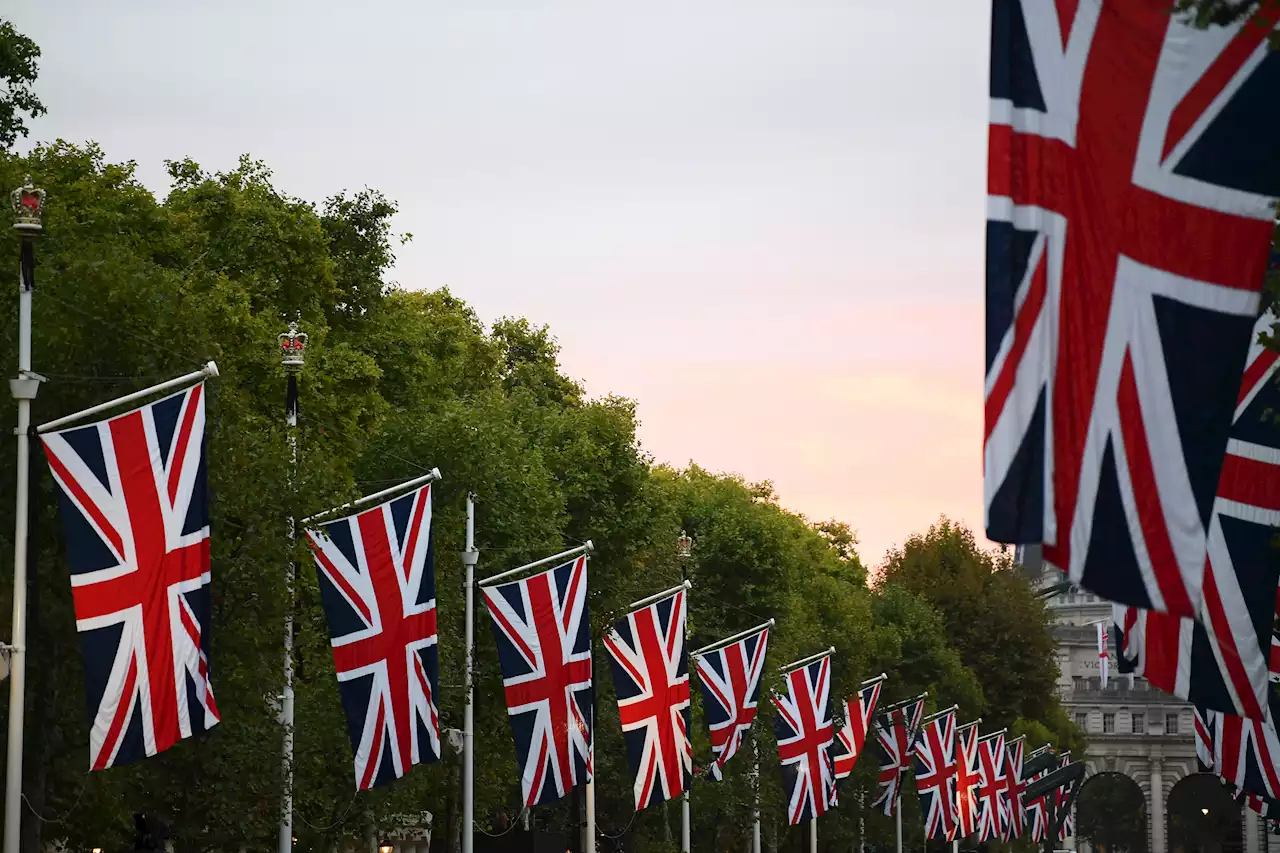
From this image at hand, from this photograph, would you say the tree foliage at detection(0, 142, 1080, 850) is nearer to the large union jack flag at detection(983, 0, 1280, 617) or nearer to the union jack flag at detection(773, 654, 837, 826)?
the union jack flag at detection(773, 654, 837, 826)

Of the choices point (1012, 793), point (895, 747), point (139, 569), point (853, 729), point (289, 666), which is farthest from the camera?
point (1012, 793)

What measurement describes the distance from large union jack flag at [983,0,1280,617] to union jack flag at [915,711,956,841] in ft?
190

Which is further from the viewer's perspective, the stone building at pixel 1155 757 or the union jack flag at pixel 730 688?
the stone building at pixel 1155 757

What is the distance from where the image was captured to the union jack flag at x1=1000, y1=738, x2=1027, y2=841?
7981 centimetres

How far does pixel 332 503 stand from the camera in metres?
31.6

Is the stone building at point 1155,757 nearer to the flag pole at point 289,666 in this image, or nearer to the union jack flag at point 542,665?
the union jack flag at point 542,665

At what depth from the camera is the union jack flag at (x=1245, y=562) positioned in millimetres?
14938

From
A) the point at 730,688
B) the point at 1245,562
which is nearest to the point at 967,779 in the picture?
the point at 730,688

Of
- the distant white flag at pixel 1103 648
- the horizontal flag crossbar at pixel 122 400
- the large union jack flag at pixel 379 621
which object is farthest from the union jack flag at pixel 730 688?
the distant white flag at pixel 1103 648

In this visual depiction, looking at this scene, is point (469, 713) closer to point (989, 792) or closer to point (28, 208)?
point (28, 208)

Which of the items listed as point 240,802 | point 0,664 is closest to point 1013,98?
point 0,664

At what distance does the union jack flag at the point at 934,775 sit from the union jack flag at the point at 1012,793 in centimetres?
984

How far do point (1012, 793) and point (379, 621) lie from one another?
5718cm

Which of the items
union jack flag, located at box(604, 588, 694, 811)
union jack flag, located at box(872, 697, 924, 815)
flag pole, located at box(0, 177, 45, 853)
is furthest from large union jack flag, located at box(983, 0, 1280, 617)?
union jack flag, located at box(872, 697, 924, 815)
